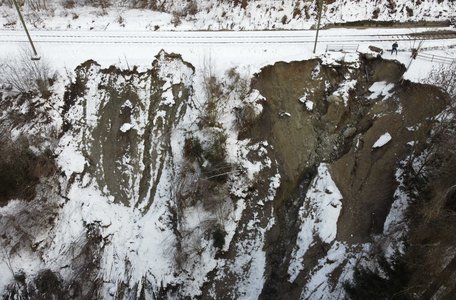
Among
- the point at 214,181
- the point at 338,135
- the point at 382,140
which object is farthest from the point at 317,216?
the point at 382,140

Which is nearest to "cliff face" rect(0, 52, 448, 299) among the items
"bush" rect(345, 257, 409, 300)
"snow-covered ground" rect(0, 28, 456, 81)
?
"bush" rect(345, 257, 409, 300)

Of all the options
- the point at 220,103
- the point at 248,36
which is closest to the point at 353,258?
the point at 220,103

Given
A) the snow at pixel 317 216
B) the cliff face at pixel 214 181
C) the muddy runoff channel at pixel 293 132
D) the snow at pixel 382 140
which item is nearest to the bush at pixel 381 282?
the cliff face at pixel 214 181

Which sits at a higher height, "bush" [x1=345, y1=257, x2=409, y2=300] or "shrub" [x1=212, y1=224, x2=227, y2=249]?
"shrub" [x1=212, y1=224, x2=227, y2=249]

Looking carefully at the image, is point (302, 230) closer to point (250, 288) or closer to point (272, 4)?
point (250, 288)

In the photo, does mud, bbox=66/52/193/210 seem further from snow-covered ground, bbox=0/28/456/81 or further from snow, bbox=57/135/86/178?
snow-covered ground, bbox=0/28/456/81

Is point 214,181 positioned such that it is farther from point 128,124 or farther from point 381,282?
point 381,282
